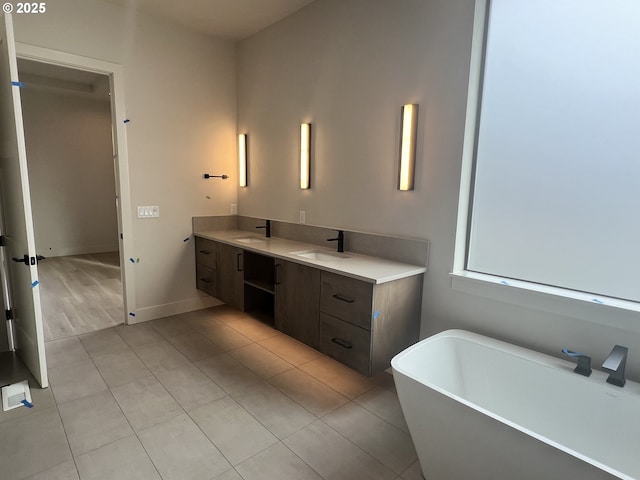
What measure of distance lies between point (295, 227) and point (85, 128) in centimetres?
559

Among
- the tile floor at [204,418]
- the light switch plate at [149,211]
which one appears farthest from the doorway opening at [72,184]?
the tile floor at [204,418]

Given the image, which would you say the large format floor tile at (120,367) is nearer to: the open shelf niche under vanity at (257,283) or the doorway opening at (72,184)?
the open shelf niche under vanity at (257,283)

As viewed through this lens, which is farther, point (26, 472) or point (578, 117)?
point (578, 117)

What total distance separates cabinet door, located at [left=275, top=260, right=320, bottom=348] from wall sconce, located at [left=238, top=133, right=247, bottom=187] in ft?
5.25

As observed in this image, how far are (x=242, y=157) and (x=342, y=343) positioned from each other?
251 cm

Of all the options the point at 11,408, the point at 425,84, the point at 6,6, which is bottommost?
the point at 11,408

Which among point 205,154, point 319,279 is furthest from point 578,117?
point 205,154

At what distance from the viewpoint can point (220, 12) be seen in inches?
126

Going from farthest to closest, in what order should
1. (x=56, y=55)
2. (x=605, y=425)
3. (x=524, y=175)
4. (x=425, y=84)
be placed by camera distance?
(x=56, y=55) < (x=425, y=84) < (x=524, y=175) < (x=605, y=425)

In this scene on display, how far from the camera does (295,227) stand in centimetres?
340

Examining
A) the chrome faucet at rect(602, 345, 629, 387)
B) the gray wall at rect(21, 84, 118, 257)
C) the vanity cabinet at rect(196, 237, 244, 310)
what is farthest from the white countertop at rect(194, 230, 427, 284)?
the gray wall at rect(21, 84, 118, 257)

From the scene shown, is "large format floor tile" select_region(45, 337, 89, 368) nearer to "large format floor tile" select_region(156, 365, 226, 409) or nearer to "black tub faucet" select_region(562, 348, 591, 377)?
"large format floor tile" select_region(156, 365, 226, 409)

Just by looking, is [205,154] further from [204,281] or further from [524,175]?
[524,175]

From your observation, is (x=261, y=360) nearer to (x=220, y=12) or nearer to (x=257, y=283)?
(x=257, y=283)
